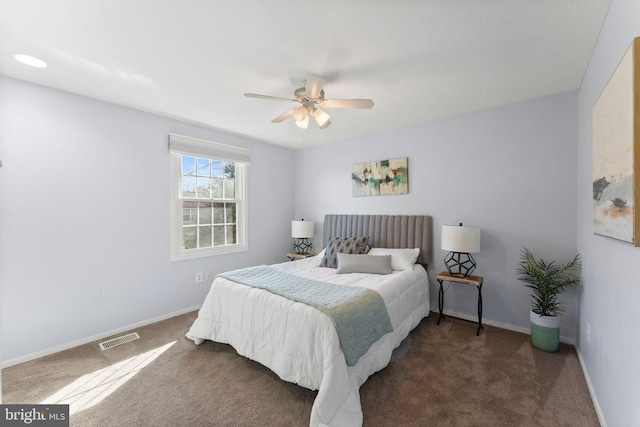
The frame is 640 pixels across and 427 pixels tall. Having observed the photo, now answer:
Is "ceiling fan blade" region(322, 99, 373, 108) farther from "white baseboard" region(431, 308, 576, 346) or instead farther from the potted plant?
"white baseboard" region(431, 308, 576, 346)

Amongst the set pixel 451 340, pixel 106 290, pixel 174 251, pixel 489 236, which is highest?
pixel 489 236

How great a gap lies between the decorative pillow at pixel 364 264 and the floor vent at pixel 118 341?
2324 millimetres

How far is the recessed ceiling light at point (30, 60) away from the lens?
208 cm

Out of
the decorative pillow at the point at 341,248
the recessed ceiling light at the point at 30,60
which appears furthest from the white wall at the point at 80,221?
the decorative pillow at the point at 341,248

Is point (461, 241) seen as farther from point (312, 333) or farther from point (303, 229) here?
point (303, 229)

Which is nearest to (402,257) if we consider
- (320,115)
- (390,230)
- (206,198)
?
(390,230)

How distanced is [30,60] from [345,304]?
3143 mm

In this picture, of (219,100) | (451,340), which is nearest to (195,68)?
(219,100)

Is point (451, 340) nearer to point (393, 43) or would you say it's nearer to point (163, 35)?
point (393, 43)

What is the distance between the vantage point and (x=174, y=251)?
3475 millimetres

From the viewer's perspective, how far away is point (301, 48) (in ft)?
6.47

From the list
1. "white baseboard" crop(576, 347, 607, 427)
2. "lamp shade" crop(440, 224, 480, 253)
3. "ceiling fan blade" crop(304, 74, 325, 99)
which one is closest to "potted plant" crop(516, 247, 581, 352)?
Answer: "white baseboard" crop(576, 347, 607, 427)

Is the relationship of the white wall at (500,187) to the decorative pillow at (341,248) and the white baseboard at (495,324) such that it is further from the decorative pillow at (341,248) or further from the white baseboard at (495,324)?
the decorative pillow at (341,248)

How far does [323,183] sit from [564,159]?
10.2 ft
